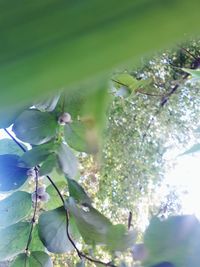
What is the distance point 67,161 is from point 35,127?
0.13 ft

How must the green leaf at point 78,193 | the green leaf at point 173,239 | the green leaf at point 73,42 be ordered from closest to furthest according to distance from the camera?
the green leaf at point 73,42 → the green leaf at point 173,239 → the green leaf at point 78,193

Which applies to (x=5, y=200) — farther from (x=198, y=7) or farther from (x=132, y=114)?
(x=132, y=114)

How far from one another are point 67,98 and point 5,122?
57 millimetres

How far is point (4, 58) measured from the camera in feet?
0.19

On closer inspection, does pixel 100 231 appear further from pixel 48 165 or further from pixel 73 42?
pixel 73 42

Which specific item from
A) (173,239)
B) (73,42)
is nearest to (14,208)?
(173,239)

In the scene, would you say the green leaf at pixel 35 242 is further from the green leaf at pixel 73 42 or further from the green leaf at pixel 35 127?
the green leaf at pixel 73 42

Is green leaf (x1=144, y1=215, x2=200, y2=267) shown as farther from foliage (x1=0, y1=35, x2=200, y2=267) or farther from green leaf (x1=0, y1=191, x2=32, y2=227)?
green leaf (x1=0, y1=191, x2=32, y2=227)

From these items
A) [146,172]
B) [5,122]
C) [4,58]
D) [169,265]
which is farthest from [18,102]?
[146,172]

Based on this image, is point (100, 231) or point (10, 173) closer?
point (100, 231)

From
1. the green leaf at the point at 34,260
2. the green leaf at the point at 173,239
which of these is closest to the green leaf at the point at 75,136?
the green leaf at the point at 34,260

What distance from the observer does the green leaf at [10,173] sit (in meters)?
0.40

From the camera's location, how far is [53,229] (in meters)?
0.37

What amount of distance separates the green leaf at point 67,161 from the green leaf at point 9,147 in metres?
0.06
